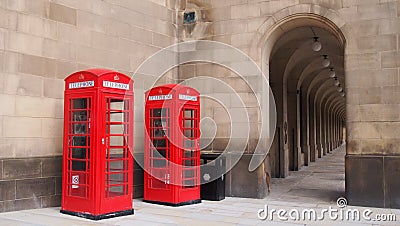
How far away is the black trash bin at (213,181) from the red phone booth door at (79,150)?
2.80 m

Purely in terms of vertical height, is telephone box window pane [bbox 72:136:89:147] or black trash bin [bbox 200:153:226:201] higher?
telephone box window pane [bbox 72:136:89:147]

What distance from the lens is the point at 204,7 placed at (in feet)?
33.4

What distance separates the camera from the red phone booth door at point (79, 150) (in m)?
6.90

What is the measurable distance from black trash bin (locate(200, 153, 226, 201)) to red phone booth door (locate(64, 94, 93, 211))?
2.80 metres

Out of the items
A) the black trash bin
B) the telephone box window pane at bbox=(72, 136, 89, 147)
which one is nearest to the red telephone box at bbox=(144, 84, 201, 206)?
the black trash bin

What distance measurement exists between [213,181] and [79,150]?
300 centimetres

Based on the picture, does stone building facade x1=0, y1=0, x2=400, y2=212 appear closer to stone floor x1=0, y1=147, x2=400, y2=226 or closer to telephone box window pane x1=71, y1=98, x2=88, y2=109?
stone floor x1=0, y1=147, x2=400, y2=226

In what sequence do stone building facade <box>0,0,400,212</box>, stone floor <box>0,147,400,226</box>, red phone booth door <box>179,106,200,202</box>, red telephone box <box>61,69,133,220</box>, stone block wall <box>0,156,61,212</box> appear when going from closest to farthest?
stone floor <box>0,147,400,226</box> → red telephone box <box>61,69,133,220</box> → stone block wall <box>0,156,61,212</box> → stone building facade <box>0,0,400,212</box> → red phone booth door <box>179,106,200,202</box>

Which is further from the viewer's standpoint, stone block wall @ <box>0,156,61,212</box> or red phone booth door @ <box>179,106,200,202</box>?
red phone booth door @ <box>179,106,200,202</box>

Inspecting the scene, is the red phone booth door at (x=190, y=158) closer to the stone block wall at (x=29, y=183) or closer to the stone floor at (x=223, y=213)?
the stone floor at (x=223, y=213)

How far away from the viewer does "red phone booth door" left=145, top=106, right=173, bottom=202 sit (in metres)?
8.14

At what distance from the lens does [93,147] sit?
6.77m

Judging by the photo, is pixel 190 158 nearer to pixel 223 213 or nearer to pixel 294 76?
pixel 223 213

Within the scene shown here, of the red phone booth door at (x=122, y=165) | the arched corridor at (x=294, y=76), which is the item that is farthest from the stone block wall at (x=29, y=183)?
the arched corridor at (x=294, y=76)
